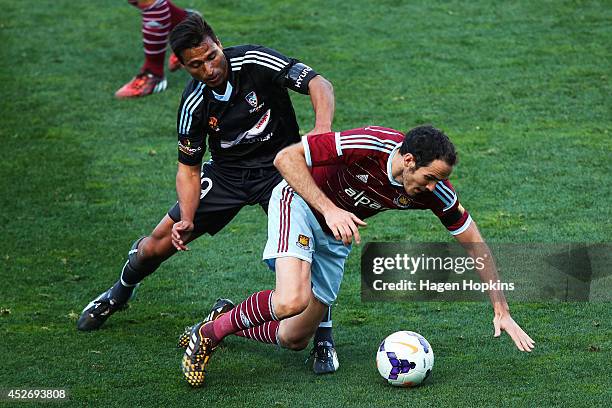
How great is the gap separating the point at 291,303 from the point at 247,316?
1.12 feet

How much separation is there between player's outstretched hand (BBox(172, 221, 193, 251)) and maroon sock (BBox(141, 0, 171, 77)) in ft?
18.8

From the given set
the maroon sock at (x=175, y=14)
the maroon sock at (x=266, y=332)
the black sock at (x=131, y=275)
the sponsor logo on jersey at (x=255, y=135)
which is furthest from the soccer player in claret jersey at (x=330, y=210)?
the maroon sock at (x=175, y=14)

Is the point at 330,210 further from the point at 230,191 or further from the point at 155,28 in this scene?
the point at 155,28

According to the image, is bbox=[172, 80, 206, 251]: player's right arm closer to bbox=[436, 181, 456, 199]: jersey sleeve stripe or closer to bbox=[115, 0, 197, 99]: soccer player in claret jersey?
bbox=[436, 181, 456, 199]: jersey sleeve stripe

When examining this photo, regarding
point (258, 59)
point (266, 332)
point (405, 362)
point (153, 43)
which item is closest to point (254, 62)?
point (258, 59)

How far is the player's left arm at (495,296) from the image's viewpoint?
510 cm

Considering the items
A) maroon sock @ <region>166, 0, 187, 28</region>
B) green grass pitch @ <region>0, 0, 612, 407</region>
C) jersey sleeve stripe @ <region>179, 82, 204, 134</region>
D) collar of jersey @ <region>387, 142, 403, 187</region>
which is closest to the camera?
collar of jersey @ <region>387, 142, 403, 187</region>

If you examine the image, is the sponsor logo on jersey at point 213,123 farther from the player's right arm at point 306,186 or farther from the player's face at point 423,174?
the player's face at point 423,174

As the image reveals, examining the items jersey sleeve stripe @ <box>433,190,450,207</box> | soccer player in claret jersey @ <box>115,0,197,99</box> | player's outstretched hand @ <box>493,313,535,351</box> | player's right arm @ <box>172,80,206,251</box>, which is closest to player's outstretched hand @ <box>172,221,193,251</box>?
player's right arm @ <box>172,80,206,251</box>

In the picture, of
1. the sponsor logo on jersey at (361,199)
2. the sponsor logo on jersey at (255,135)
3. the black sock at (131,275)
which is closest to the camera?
the sponsor logo on jersey at (361,199)

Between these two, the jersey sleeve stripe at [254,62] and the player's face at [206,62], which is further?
the jersey sleeve stripe at [254,62]

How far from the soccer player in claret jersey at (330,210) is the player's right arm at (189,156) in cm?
54

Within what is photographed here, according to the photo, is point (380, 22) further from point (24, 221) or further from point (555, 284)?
point (555, 284)

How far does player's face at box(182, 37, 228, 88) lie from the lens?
5676 mm
